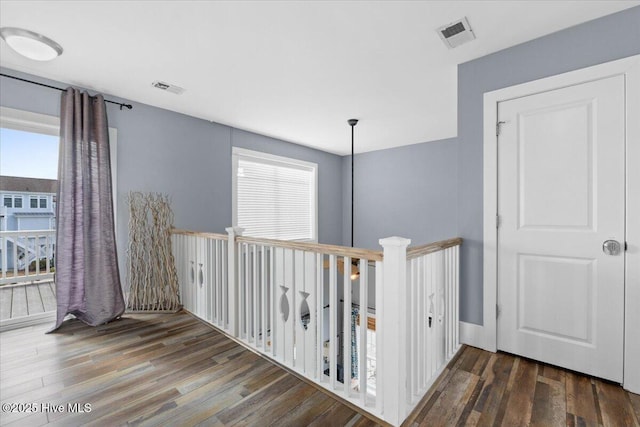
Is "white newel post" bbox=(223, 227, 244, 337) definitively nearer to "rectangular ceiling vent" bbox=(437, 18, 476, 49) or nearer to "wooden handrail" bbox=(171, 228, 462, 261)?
"wooden handrail" bbox=(171, 228, 462, 261)

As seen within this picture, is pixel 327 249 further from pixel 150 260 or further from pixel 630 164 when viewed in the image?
pixel 150 260

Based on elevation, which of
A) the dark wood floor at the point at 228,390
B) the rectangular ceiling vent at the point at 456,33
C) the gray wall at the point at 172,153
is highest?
the rectangular ceiling vent at the point at 456,33

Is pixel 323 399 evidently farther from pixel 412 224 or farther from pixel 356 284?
pixel 412 224

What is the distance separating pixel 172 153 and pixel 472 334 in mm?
3666

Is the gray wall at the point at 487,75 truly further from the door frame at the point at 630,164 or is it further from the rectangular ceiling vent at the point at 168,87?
the rectangular ceiling vent at the point at 168,87

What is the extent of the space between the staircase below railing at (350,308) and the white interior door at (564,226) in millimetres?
451

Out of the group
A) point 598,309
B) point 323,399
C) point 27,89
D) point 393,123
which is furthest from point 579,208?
point 27,89

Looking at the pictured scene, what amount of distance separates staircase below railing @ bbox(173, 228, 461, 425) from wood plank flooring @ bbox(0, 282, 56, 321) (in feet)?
5.55

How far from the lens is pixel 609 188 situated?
5.95ft

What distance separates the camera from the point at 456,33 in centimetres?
203

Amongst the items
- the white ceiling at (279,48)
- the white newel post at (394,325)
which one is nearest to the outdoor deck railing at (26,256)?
the white ceiling at (279,48)

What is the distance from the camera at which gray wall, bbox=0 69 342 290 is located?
8.96ft

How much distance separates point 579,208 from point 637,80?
0.80 meters

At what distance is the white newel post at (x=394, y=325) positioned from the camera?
145cm
